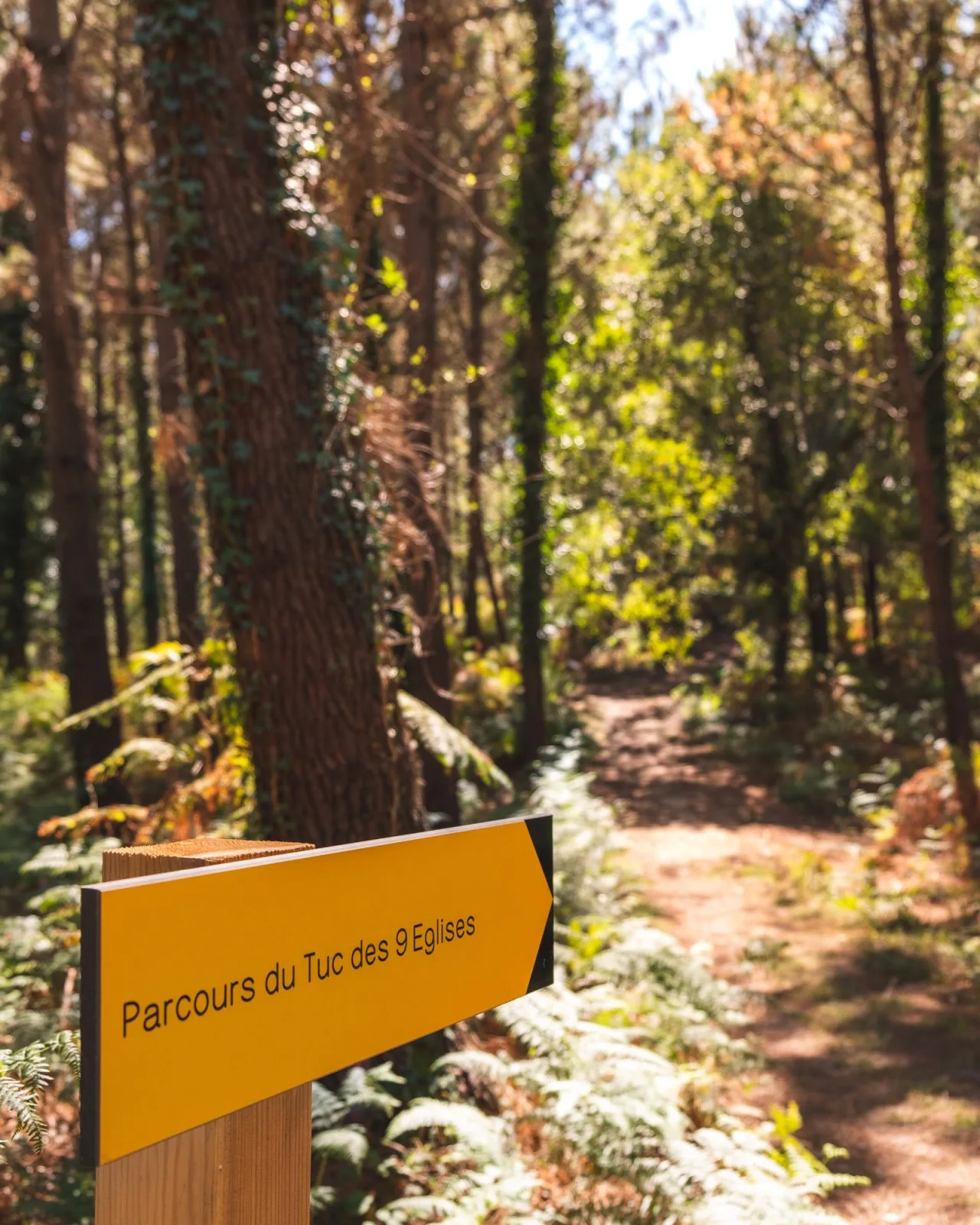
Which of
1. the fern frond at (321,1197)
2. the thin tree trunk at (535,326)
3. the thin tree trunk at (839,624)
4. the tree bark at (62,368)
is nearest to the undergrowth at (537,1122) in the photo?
the fern frond at (321,1197)

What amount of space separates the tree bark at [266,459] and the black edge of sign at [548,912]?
2.51 meters

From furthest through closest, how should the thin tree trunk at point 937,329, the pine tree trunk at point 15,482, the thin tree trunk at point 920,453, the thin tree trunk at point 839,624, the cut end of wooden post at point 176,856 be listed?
the pine tree trunk at point 15,482
the thin tree trunk at point 839,624
the thin tree trunk at point 937,329
the thin tree trunk at point 920,453
the cut end of wooden post at point 176,856

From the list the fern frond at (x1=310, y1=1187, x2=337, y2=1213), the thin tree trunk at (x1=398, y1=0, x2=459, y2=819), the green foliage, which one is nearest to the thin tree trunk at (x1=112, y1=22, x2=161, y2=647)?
the thin tree trunk at (x1=398, y1=0, x2=459, y2=819)

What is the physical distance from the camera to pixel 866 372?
18.0 m

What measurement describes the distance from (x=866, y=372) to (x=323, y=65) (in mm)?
13982

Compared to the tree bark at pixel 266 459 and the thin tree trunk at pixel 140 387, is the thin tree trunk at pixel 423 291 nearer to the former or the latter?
the tree bark at pixel 266 459

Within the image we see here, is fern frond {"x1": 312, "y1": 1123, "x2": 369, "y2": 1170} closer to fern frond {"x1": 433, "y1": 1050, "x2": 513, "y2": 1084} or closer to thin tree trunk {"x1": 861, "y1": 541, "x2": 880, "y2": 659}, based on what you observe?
fern frond {"x1": 433, "y1": 1050, "x2": 513, "y2": 1084}

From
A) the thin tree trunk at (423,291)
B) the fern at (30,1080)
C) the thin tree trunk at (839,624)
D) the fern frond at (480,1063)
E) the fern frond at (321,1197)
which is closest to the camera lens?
the fern at (30,1080)

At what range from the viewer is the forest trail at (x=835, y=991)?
181 inches

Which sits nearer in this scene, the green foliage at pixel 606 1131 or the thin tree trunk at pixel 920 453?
the green foliage at pixel 606 1131

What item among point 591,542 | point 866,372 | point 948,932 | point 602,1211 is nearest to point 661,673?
point 591,542

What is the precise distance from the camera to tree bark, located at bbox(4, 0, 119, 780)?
10.1m

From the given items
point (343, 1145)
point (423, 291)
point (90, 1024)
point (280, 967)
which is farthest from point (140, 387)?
point (90, 1024)

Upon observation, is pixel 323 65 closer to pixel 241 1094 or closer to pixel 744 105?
pixel 241 1094
